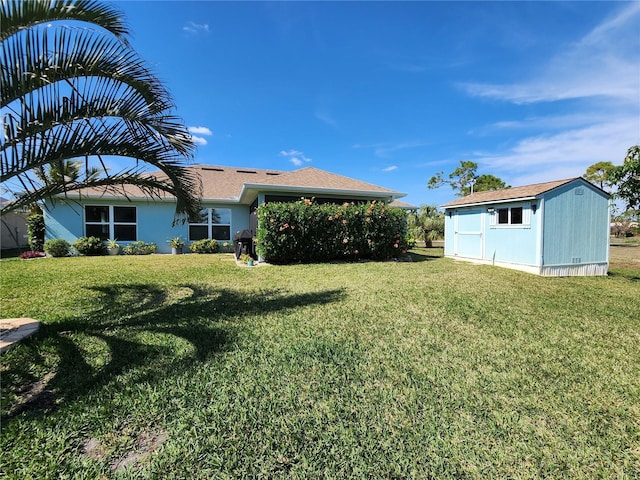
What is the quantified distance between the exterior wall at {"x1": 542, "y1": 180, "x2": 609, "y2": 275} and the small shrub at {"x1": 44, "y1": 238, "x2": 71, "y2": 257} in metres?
20.1

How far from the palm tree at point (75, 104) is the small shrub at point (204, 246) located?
10.9 metres

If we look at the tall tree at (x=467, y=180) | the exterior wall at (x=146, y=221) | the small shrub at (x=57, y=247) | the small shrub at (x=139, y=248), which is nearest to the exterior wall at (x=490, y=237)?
the exterior wall at (x=146, y=221)

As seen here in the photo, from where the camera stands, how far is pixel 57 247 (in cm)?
1313

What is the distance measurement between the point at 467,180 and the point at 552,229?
3327cm

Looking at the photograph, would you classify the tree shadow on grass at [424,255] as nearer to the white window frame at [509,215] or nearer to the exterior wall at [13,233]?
the white window frame at [509,215]

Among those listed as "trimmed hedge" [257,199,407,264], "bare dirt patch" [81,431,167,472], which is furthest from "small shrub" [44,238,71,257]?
"bare dirt patch" [81,431,167,472]

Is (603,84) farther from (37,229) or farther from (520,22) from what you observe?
(37,229)

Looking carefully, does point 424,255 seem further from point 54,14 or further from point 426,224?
point 54,14

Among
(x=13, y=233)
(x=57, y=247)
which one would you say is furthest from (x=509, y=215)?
(x=13, y=233)

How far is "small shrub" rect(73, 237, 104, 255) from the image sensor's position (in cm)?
1362

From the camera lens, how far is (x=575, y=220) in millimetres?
10688

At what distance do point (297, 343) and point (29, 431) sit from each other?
256 cm

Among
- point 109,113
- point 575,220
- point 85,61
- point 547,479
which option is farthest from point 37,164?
point 575,220

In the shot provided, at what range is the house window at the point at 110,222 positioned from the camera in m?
14.6
